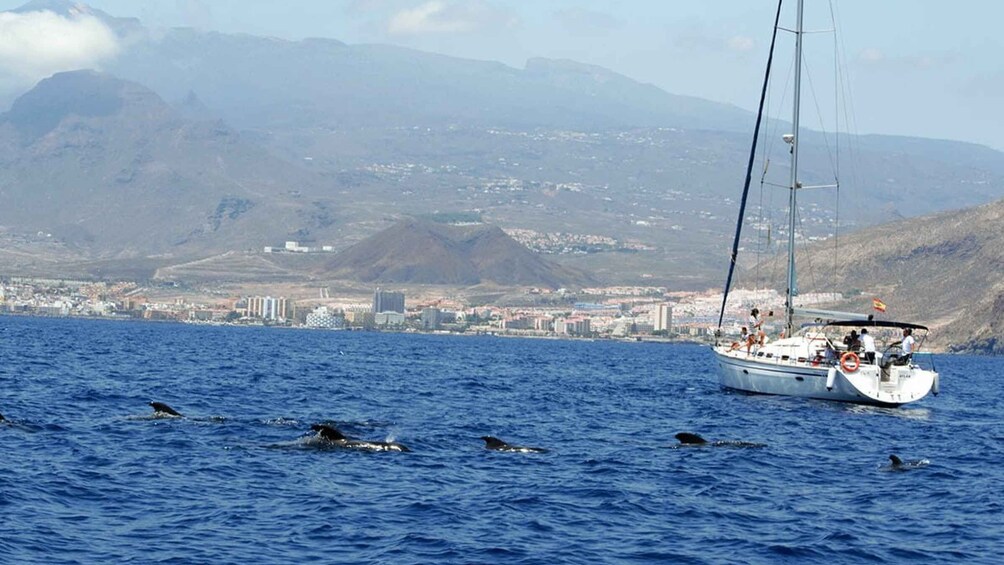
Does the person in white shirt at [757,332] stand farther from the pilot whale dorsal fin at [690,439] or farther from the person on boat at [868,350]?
→ the pilot whale dorsal fin at [690,439]

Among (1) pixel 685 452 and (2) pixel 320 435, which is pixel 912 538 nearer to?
(1) pixel 685 452

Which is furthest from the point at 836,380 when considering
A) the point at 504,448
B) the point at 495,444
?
the point at 504,448

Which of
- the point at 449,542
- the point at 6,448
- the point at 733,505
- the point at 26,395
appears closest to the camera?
the point at 449,542

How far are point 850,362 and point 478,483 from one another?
33.6m

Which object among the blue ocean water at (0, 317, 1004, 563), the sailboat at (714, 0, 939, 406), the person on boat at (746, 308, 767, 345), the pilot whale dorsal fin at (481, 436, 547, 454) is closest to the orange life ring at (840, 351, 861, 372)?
the sailboat at (714, 0, 939, 406)

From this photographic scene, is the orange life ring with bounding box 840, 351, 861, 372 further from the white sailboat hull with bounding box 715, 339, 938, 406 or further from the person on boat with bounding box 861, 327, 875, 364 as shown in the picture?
the person on boat with bounding box 861, 327, 875, 364

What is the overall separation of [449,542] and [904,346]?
41.3 metres

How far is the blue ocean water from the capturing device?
31.7m

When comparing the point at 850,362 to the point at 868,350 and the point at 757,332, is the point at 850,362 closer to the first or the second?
the point at 868,350

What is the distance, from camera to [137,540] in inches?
1223

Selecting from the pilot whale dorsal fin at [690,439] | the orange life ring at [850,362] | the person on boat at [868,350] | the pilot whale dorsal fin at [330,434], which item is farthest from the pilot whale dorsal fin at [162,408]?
the person on boat at [868,350]

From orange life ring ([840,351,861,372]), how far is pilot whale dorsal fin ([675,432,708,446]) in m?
21.3

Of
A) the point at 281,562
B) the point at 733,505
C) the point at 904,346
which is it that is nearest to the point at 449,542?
the point at 281,562

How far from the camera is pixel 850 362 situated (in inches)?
2714
